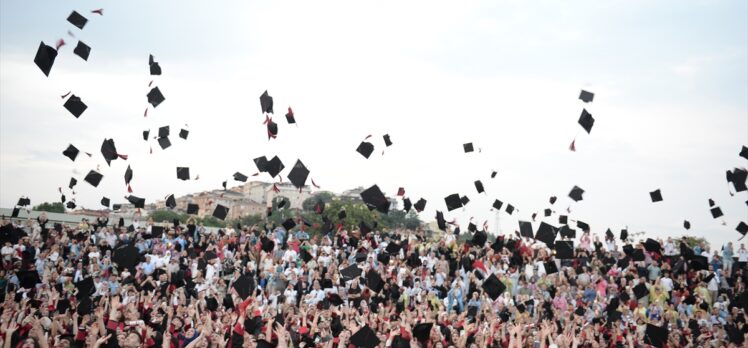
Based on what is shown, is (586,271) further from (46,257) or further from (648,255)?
(46,257)

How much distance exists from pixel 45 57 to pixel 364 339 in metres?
7.59

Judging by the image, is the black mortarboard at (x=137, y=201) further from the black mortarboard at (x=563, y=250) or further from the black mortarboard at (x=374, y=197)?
the black mortarboard at (x=563, y=250)

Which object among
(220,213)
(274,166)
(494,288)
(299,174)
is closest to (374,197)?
(299,174)

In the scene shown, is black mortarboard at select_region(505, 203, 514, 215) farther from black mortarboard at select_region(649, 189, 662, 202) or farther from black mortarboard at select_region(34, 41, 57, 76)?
black mortarboard at select_region(34, 41, 57, 76)

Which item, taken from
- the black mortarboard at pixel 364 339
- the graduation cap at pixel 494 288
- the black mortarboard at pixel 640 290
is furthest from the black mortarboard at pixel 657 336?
the black mortarboard at pixel 640 290

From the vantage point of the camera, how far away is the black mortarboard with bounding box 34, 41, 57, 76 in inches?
418

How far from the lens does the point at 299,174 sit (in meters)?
13.5

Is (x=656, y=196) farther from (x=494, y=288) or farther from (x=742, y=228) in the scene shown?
(x=494, y=288)

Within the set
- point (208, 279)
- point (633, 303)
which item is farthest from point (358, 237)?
point (633, 303)

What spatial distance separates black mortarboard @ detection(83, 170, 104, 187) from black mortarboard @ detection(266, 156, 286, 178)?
4.76 m

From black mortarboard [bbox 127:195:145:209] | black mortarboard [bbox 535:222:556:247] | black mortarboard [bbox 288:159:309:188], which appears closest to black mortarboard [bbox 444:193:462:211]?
black mortarboard [bbox 535:222:556:247]

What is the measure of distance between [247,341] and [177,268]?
32.0 feet

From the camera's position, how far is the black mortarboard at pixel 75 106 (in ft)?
42.9

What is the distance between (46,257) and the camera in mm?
16125
